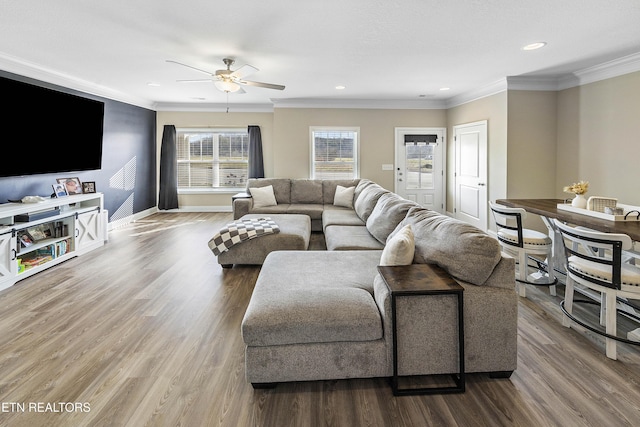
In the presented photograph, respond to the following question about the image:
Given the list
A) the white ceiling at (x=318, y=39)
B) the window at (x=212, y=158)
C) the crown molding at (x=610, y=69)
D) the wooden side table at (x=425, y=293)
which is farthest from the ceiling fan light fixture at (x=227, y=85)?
the crown molding at (x=610, y=69)

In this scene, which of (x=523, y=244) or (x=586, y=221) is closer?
(x=586, y=221)

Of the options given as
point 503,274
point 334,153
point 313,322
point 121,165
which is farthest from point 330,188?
point 313,322

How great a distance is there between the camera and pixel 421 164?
309 inches

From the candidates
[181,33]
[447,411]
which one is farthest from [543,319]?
[181,33]

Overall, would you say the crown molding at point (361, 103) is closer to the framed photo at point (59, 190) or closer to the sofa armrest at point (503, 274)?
the framed photo at point (59, 190)

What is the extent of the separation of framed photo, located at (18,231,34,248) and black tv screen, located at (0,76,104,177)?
676 millimetres

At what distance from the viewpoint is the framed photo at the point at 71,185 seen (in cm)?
522

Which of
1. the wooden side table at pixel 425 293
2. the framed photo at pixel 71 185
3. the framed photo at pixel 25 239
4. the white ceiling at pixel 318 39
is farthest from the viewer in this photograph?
the framed photo at pixel 71 185

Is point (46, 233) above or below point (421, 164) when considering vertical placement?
below

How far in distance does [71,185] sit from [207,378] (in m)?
4.56

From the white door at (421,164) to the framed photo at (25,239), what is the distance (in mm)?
6209

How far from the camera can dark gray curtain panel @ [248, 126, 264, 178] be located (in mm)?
8617

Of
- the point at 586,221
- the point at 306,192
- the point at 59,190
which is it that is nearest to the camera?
the point at 586,221

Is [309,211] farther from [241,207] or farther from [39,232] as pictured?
[39,232]
